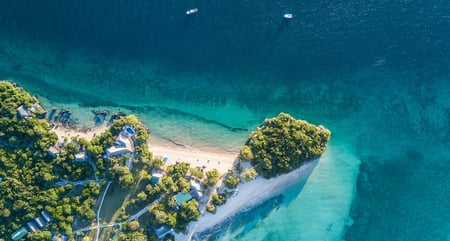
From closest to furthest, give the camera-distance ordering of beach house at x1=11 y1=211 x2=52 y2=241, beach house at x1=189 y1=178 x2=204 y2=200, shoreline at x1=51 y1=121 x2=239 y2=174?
beach house at x1=11 y1=211 x2=52 y2=241, beach house at x1=189 y1=178 x2=204 y2=200, shoreline at x1=51 y1=121 x2=239 y2=174

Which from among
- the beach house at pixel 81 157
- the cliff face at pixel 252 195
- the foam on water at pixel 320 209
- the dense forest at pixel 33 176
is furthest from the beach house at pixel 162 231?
the beach house at pixel 81 157

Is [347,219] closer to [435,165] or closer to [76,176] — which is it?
[435,165]

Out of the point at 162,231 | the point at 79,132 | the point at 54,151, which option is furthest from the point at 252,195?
the point at 54,151

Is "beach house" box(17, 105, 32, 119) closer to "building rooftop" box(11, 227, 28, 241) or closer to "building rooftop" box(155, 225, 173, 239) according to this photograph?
"building rooftop" box(11, 227, 28, 241)

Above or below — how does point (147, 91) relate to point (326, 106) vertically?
above

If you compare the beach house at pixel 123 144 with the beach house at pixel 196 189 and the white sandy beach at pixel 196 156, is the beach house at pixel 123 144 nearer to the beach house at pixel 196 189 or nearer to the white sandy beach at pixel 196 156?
the white sandy beach at pixel 196 156

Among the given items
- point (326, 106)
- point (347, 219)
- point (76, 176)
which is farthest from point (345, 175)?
point (76, 176)

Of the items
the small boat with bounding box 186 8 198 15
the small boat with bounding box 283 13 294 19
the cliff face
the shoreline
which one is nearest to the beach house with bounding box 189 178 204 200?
the shoreline
